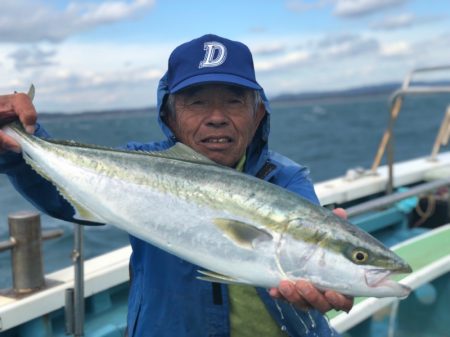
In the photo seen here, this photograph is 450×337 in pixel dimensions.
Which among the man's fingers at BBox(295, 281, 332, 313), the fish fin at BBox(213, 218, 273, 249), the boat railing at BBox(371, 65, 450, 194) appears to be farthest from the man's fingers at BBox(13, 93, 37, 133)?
the boat railing at BBox(371, 65, 450, 194)

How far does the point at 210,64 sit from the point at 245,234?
837 mm

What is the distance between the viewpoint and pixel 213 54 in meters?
2.46

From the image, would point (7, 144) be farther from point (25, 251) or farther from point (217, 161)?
point (25, 251)

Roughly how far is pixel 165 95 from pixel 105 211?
69 cm

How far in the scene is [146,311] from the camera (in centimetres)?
236

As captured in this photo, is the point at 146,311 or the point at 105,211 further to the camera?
the point at 146,311

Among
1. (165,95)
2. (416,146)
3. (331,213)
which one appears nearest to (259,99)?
(165,95)

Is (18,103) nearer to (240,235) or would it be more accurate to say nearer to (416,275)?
(240,235)

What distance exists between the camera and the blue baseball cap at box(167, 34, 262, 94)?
93.5 inches

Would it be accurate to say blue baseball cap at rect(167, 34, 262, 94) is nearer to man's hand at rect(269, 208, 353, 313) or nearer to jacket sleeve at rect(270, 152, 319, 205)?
jacket sleeve at rect(270, 152, 319, 205)

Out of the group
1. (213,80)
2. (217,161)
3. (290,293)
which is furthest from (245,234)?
(213,80)

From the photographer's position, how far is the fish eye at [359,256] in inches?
77.8

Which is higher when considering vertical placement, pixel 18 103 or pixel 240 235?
pixel 18 103

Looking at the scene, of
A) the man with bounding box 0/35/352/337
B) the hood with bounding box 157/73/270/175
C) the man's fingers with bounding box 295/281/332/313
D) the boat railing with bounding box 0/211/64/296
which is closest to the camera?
the man's fingers with bounding box 295/281/332/313
